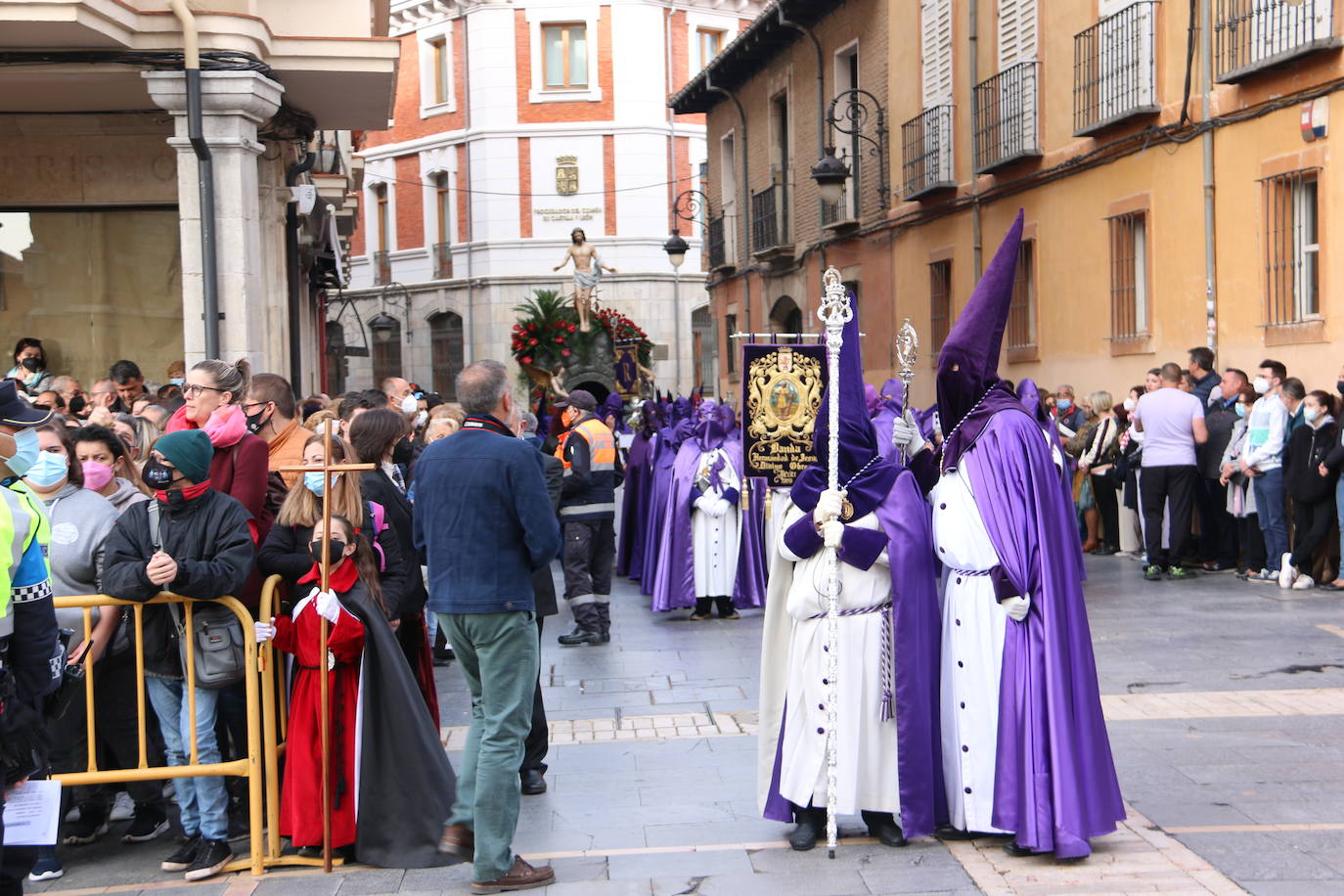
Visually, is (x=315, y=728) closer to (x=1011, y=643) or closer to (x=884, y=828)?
(x=884, y=828)

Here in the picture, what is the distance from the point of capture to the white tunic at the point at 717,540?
1229 centimetres

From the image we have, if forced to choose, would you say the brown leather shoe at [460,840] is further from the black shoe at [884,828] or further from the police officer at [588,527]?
the police officer at [588,527]

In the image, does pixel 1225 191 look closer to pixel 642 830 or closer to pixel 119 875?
pixel 642 830

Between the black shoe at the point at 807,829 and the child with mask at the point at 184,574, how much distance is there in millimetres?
2200

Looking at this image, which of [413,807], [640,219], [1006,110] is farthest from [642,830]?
[640,219]

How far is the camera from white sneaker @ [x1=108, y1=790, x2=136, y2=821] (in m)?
6.77

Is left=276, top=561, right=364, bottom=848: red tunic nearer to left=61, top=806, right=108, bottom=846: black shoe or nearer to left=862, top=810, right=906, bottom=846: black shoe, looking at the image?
left=61, top=806, right=108, bottom=846: black shoe

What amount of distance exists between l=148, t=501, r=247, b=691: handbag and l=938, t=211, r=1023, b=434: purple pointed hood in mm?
2944

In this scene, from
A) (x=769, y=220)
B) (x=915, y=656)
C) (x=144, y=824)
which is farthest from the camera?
(x=769, y=220)

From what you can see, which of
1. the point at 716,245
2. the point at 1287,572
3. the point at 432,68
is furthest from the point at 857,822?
the point at 432,68

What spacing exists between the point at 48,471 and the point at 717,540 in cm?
670

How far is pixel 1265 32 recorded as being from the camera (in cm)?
1348

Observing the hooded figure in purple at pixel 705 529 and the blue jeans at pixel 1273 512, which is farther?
the blue jeans at pixel 1273 512

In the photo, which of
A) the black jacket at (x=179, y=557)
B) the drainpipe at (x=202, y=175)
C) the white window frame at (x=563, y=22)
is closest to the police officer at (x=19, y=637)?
the black jacket at (x=179, y=557)
